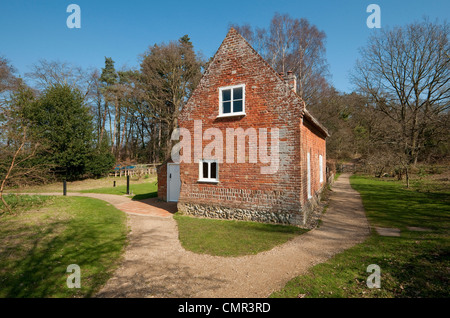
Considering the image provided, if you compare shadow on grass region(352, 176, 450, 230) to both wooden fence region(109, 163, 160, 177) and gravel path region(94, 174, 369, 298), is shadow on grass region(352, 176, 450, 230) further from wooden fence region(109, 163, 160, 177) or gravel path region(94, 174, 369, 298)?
wooden fence region(109, 163, 160, 177)

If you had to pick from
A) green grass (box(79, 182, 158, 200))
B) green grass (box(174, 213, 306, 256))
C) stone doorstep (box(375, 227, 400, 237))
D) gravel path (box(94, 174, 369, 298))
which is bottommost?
gravel path (box(94, 174, 369, 298))

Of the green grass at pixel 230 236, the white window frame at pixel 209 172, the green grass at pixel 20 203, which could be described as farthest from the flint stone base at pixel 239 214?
the green grass at pixel 20 203

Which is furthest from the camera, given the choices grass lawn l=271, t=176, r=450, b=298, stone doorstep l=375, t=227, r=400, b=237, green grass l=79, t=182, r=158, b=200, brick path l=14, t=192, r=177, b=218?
green grass l=79, t=182, r=158, b=200

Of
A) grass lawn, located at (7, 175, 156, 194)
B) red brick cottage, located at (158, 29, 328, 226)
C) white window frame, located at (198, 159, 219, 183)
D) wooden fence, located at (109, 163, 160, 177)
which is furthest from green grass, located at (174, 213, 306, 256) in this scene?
wooden fence, located at (109, 163, 160, 177)

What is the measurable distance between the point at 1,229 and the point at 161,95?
25.1 m

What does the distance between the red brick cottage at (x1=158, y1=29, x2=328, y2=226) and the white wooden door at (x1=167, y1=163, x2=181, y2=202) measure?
3602mm

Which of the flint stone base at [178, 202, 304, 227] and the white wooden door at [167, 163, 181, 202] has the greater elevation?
the white wooden door at [167, 163, 181, 202]

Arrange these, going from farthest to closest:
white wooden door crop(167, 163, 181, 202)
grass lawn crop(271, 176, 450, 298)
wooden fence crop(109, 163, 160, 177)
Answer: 1. wooden fence crop(109, 163, 160, 177)
2. white wooden door crop(167, 163, 181, 202)
3. grass lawn crop(271, 176, 450, 298)

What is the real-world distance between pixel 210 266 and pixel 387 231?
6748 millimetres

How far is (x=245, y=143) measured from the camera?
9.77 metres

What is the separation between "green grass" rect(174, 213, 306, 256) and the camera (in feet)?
22.1

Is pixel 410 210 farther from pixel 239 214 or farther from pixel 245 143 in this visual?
pixel 245 143

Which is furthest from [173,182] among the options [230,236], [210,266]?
[210,266]

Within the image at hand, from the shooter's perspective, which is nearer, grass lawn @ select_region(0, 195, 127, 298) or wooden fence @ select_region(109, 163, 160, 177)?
grass lawn @ select_region(0, 195, 127, 298)
